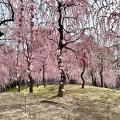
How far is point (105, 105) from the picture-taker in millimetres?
11898

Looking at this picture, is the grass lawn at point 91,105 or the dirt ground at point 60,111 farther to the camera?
the grass lawn at point 91,105

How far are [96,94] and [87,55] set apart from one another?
2596 mm

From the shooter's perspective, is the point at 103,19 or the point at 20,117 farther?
the point at 20,117

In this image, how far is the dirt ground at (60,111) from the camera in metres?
9.65

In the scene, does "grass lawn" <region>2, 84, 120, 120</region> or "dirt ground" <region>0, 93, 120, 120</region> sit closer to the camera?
"dirt ground" <region>0, 93, 120, 120</region>

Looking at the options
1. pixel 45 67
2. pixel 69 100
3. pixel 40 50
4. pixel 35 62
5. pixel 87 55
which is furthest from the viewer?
pixel 45 67

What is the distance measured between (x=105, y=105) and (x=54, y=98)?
9.12 ft

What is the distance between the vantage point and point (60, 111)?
10453mm

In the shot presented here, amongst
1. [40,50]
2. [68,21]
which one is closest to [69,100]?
[68,21]

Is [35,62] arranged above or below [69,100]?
above

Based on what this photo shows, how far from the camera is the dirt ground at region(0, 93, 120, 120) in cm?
965

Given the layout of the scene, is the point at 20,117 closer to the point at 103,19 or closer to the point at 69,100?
the point at 69,100

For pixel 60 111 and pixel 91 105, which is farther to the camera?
pixel 91 105

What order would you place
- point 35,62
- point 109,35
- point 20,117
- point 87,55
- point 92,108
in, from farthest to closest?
point 35,62 < point 87,55 < point 92,108 < point 20,117 < point 109,35
